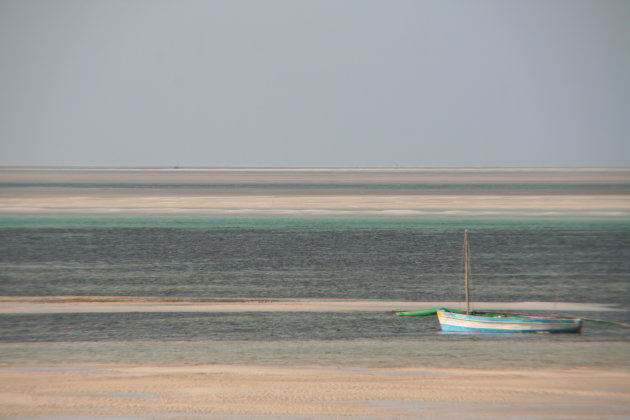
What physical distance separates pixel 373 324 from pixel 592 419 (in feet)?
41.7

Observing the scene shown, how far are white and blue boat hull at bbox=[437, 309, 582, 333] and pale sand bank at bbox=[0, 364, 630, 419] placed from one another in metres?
5.55

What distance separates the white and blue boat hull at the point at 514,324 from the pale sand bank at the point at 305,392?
5.55 metres

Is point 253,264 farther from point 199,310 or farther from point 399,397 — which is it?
point 399,397

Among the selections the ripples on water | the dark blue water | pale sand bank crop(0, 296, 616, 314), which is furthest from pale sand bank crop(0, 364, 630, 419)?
the dark blue water

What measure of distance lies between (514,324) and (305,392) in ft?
33.8

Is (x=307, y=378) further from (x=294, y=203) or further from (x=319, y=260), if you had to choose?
(x=294, y=203)

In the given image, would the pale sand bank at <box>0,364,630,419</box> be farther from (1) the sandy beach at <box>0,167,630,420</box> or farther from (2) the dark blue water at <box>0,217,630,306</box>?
(2) the dark blue water at <box>0,217,630,306</box>

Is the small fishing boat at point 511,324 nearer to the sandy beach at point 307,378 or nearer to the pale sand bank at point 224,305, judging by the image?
the sandy beach at point 307,378

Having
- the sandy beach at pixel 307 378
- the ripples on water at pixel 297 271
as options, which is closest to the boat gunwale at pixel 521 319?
the ripples on water at pixel 297 271

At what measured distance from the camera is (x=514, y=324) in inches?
1059

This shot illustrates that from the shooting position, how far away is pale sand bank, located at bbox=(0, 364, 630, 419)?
17.0 metres

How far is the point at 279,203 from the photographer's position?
10956 cm

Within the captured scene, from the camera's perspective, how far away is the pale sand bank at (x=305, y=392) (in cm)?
1703

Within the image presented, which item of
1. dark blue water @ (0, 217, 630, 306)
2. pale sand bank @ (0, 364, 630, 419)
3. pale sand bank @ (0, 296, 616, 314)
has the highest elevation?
dark blue water @ (0, 217, 630, 306)
